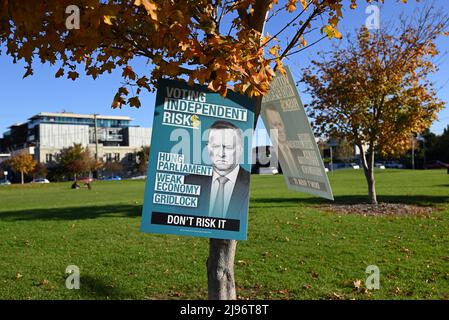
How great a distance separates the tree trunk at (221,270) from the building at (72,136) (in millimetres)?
92085

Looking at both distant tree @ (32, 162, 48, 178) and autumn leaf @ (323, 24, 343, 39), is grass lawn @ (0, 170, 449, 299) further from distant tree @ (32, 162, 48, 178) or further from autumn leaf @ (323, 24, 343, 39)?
distant tree @ (32, 162, 48, 178)

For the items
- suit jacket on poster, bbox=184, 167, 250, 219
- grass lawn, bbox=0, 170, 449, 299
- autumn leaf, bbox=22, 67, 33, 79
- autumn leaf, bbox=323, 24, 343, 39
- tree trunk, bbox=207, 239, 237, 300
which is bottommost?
grass lawn, bbox=0, 170, 449, 299

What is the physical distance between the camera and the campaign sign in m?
4.25

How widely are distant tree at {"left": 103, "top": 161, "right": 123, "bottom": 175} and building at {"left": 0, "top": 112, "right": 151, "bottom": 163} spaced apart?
3.82 meters

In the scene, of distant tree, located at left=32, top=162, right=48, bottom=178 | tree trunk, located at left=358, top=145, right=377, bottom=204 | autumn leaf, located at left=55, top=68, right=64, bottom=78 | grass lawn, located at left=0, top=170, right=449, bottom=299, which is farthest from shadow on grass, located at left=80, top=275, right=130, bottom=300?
distant tree, located at left=32, top=162, right=48, bottom=178

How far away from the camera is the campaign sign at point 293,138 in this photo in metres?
4.25

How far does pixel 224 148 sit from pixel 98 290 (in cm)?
332

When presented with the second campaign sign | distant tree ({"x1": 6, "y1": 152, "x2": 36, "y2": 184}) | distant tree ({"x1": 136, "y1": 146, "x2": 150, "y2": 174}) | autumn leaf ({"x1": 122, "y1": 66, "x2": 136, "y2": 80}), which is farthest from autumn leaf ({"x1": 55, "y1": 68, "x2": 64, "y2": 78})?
distant tree ({"x1": 136, "y1": 146, "x2": 150, "y2": 174})

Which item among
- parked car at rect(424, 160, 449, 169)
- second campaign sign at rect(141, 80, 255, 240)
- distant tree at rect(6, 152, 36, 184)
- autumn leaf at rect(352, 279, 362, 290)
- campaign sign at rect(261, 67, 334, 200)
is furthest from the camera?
distant tree at rect(6, 152, 36, 184)

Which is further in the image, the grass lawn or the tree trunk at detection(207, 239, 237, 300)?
the grass lawn

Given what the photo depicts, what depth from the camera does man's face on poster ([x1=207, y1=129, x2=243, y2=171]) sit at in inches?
145

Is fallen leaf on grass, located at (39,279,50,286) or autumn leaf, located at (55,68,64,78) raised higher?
autumn leaf, located at (55,68,64,78)

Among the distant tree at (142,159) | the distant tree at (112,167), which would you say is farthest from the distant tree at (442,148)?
the distant tree at (112,167)

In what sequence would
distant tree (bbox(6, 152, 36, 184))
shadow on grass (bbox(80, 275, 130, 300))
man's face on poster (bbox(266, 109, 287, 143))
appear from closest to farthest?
man's face on poster (bbox(266, 109, 287, 143))
shadow on grass (bbox(80, 275, 130, 300))
distant tree (bbox(6, 152, 36, 184))
